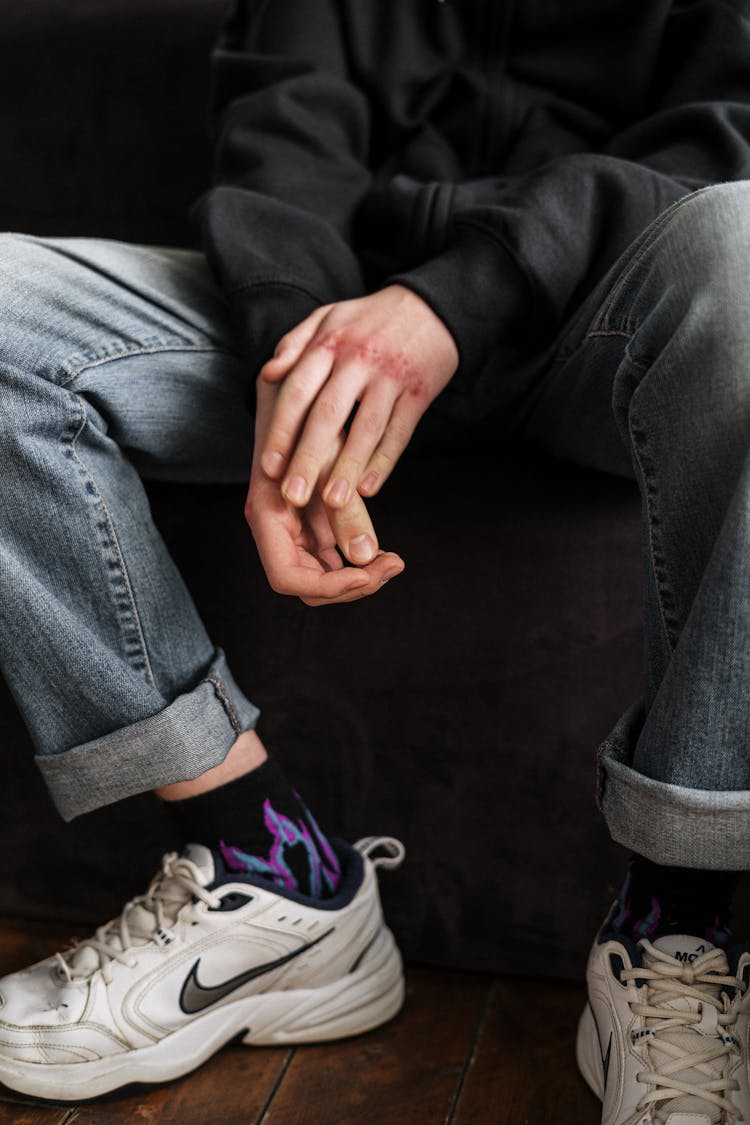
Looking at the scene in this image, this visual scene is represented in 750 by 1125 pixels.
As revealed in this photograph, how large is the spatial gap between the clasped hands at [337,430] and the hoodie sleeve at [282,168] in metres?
0.07

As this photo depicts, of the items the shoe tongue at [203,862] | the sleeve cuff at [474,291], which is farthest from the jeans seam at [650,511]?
the shoe tongue at [203,862]

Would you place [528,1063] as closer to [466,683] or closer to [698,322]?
[466,683]

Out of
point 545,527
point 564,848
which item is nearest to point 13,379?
point 545,527

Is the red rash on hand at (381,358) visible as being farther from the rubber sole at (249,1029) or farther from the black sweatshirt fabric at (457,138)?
the rubber sole at (249,1029)

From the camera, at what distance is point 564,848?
860 millimetres

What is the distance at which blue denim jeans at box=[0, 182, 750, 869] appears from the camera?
0.56 metres

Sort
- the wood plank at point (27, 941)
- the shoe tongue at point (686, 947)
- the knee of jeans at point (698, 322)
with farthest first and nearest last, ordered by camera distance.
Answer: the wood plank at point (27, 941) < the shoe tongue at point (686, 947) < the knee of jeans at point (698, 322)

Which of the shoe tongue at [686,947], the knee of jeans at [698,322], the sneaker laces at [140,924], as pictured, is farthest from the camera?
the sneaker laces at [140,924]

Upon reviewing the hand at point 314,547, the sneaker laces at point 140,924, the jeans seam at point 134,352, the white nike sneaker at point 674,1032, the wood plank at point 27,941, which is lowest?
the wood plank at point 27,941

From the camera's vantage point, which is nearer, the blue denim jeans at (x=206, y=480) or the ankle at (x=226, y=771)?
the blue denim jeans at (x=206, y=480)

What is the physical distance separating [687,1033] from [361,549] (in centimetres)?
37

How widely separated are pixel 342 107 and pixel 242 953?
75 cm

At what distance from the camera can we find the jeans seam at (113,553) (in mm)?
729

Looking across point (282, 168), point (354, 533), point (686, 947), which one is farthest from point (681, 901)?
point (282, 168)
